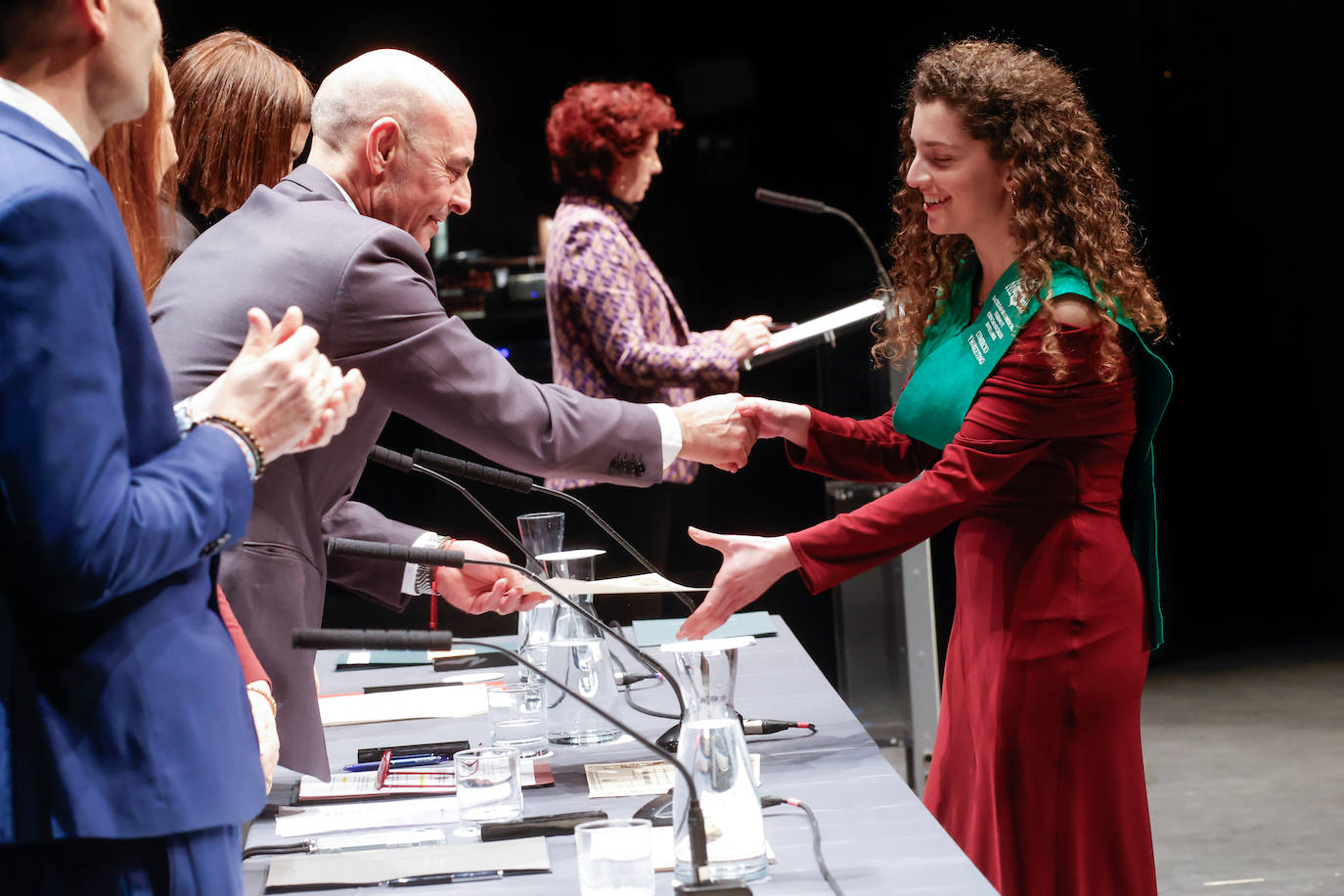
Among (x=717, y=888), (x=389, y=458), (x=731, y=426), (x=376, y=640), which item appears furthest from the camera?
(x=731, y=426)

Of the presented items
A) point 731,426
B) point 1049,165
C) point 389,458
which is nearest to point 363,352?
point 389,458

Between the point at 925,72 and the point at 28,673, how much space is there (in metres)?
1.55

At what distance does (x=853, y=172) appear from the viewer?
15.9 ft

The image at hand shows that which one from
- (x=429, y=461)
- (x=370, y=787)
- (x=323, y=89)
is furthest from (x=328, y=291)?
(x=370, y=787)

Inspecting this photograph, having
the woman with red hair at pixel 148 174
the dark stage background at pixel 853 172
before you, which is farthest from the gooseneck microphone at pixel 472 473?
the dark stage background at pixel 853 172

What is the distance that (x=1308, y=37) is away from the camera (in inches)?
204

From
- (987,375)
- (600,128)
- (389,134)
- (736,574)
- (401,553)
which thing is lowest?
(736,574)

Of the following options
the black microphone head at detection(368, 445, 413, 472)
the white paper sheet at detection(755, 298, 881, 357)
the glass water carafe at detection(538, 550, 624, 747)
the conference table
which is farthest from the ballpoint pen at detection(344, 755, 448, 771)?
the white paper sheet at detection(755, 298, 881, 357)

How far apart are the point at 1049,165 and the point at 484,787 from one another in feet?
3.84

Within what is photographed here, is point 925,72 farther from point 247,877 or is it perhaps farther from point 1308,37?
point 1308,37

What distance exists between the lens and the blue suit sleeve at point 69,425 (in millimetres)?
848

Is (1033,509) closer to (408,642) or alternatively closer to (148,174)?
(408,642)

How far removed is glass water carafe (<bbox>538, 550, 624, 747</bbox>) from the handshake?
37 cm

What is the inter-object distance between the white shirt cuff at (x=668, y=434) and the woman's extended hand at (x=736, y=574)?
259mm
